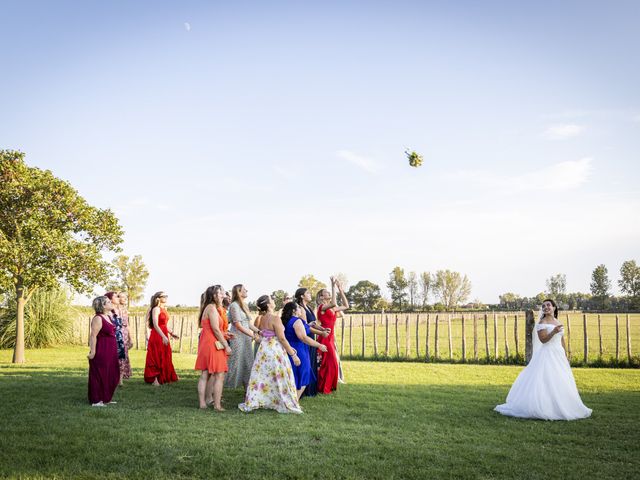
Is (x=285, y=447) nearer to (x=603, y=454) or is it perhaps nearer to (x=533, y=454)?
(x=533, y=454)

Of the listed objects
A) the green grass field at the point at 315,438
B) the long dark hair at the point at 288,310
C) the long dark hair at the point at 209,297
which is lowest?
the green grass field at the point at 315,438

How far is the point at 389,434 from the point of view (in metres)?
7.28

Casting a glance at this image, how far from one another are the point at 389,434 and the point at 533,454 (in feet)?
5.82

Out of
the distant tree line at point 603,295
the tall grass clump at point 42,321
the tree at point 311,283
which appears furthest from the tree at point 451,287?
the tall grass clump at point 42,321

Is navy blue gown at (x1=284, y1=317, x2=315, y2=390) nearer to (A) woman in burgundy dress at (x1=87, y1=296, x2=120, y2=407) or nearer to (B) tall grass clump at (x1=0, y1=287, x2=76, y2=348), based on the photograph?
(A) woman in burgundy dress at (x1=87, y1=296, x2=120, y2=407)

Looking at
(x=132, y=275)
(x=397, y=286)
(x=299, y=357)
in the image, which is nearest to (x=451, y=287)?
(x=397, y=286)

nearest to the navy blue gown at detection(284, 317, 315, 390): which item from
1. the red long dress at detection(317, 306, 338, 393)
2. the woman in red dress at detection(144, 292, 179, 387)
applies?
the red long dress at detection(317, 306, 338, 393)

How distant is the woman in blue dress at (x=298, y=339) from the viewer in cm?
979

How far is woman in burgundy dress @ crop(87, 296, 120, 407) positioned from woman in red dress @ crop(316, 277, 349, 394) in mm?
3920

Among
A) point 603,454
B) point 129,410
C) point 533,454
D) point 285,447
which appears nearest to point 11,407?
point 129,410

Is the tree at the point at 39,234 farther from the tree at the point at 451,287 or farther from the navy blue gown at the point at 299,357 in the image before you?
the tree at the point at 451,287

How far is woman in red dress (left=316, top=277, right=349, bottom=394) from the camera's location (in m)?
11.2

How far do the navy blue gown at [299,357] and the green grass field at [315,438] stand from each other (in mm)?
418

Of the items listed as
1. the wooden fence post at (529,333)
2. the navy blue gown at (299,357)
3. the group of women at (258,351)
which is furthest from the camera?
the wooden fence post at (529,333)
